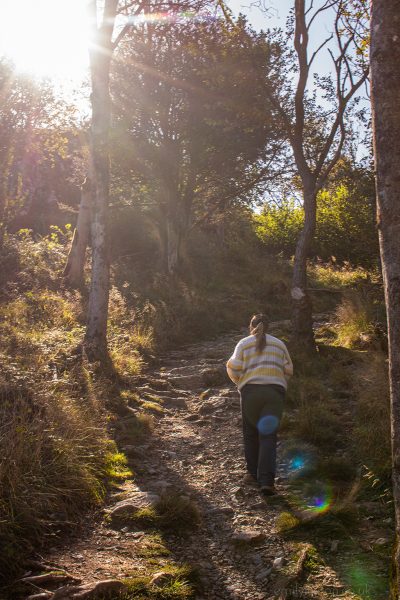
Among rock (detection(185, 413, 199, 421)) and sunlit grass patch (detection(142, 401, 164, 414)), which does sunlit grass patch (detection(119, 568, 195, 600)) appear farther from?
sunlit grass patch (detection(142, 401, 164, 414))

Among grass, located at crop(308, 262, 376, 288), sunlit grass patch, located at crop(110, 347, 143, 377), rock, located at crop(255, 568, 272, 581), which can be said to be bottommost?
rock, located at crop(255, 568, 272, 581)

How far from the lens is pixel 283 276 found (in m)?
24.0

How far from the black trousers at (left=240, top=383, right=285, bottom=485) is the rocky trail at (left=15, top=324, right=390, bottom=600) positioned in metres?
0.28

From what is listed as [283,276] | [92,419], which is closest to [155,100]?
[283,276]

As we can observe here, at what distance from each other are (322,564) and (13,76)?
15.3 m

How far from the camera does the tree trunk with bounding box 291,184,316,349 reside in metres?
12.4

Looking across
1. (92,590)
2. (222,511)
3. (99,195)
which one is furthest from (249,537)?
(99,195)

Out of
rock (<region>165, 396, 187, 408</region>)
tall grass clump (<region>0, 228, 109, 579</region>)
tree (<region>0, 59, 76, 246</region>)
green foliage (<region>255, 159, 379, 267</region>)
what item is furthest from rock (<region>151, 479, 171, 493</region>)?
green foliage (<region>255, 159, 379, 267</region>)

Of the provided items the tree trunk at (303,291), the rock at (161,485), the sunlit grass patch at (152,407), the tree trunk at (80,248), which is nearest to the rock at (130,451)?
the rock at (161,485)

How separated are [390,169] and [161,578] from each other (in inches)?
123

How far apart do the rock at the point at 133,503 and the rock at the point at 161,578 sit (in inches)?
46.7

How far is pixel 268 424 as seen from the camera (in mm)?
6098

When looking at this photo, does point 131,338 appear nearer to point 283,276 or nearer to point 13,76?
point 13,76

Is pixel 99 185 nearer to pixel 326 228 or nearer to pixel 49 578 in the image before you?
pixel 49 578
